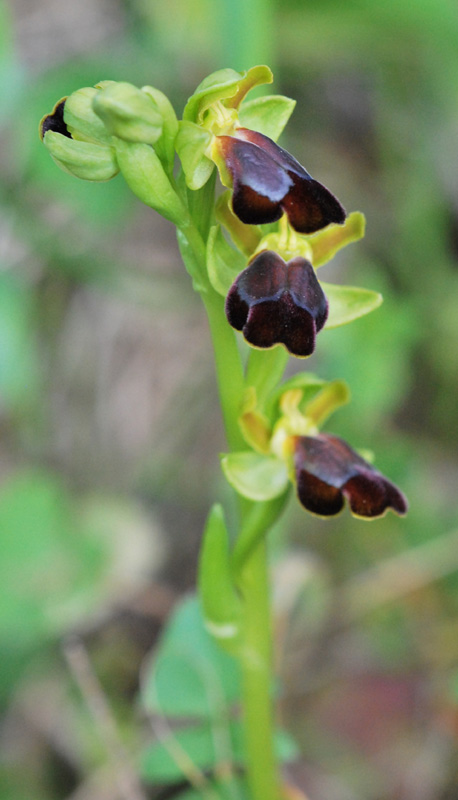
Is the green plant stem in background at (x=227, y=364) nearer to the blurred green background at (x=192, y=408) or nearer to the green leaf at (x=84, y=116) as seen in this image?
the green leaf at (x=84, y=116)

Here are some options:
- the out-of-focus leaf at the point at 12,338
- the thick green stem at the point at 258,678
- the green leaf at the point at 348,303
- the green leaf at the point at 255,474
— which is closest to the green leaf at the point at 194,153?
the green leaf at the point at 348,303

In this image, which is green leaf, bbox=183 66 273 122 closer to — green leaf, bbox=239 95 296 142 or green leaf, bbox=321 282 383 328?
green leaf, bbox=239 95 296 142

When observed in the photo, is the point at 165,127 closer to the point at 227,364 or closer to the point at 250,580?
the point at 227,364

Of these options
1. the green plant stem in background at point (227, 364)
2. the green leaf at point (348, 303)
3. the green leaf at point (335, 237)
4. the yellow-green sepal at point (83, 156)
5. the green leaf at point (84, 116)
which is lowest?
the green plant stem in background at point (227, 364)

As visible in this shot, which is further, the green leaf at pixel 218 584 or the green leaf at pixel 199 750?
the green leaf at pixel 199 750

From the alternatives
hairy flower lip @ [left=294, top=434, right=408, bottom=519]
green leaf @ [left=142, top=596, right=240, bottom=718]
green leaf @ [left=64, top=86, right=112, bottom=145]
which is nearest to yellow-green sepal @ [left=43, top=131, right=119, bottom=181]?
green leaf @ [left=64, top=86, right=112, bottom=145]

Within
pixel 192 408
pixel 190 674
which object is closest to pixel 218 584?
pixel 190 674
